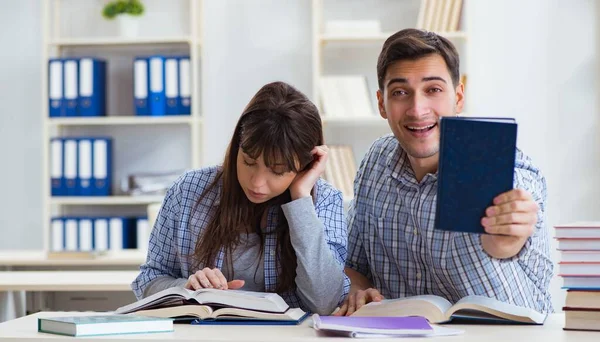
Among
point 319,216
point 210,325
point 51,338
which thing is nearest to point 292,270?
point 319,216

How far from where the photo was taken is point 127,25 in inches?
184

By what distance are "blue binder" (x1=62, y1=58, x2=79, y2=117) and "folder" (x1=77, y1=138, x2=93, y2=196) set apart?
0.17m

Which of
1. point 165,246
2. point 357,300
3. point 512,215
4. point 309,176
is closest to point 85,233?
point 165,246

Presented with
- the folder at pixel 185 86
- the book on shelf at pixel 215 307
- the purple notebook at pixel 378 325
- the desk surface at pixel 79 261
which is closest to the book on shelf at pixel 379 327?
the purple notebook at pixel 378 325

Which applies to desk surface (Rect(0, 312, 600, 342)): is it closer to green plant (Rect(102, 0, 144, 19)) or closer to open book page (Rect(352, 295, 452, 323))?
open book page (Rect(352, 295, 452, 323))

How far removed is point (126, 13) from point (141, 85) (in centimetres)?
40

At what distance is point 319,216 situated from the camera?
6.57ft

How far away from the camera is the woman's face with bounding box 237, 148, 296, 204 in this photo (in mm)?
Result: 1887

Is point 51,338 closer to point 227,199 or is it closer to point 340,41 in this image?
point 227,199

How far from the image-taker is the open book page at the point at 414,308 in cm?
167

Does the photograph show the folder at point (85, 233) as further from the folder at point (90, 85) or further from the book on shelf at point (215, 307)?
the book on shelf at point (215, 307)

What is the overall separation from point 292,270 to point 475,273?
15.4 inches

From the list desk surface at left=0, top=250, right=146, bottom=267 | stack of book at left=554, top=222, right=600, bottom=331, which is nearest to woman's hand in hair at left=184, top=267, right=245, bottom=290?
stack of book at left=554, top=222, right=600, bottom=331

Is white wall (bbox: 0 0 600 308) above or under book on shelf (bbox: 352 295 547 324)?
above
